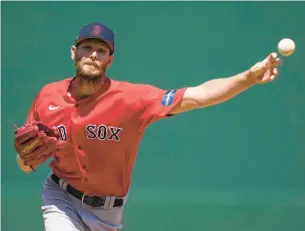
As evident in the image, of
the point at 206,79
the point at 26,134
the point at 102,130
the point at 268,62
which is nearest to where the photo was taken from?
the point at 268,62

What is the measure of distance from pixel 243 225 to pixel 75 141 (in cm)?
312

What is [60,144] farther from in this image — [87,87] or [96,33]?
[96,33]

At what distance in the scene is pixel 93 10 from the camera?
7.32m

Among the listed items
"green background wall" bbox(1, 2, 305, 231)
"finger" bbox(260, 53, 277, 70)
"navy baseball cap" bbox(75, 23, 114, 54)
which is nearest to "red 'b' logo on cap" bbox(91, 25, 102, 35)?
"navy baseball cap" bbox(75, 23, 114, 54)

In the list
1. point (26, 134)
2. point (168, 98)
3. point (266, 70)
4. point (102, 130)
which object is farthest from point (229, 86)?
point (26, 134)

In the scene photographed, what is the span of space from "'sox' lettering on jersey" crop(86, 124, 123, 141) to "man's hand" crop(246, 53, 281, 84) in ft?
2.87

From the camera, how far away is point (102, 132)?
3443mm

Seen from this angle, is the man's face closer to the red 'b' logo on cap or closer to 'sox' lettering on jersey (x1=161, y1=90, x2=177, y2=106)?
the red 'b' logo on cap

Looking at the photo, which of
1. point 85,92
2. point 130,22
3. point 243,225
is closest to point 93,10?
point 130,22

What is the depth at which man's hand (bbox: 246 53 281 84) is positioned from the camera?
288 centimetres

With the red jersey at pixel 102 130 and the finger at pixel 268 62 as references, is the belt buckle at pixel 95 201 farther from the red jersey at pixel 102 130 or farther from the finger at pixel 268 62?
the finger at pixel 268 62

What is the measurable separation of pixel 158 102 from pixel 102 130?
35cm

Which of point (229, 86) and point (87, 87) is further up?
point (87, 87)

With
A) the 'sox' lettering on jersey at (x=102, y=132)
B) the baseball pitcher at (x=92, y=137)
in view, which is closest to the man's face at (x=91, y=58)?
the baseball pitcher at (x=92, y=137)
